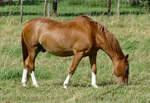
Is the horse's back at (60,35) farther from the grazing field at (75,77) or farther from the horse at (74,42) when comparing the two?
the grazing field at (75,77)

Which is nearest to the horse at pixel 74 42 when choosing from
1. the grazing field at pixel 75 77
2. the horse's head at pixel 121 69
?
the horse's head at pixel 121 69

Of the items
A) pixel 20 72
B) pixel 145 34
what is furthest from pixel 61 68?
pixel 145 34

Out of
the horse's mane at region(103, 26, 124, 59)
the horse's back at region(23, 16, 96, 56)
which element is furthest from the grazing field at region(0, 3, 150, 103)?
the horse's back at region(23, 16, 96, 56)

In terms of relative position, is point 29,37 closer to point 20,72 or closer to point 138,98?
point 20,72

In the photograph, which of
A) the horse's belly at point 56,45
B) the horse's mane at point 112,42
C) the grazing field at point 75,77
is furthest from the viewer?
the horse's belly at point 56,45

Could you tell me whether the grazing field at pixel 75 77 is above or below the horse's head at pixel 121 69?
below

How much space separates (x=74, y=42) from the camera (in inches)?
313

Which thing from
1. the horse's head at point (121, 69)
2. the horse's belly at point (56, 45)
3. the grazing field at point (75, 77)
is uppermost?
the horse's belly at point (56, 45)

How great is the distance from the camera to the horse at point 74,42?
7.90 metres

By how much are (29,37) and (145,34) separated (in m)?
6.33

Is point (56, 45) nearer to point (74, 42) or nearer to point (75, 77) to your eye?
point (74, 42)

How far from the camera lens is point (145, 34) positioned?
44.6 ft

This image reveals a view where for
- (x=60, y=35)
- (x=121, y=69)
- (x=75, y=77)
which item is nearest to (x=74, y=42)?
(x=60, y=35)

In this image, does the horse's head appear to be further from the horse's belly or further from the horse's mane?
the horse's belly
